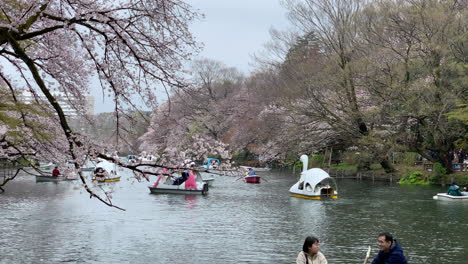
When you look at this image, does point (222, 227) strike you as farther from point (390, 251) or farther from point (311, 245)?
point (311, 245)

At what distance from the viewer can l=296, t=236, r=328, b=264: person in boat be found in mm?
8055

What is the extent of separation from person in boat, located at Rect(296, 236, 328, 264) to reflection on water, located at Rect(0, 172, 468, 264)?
293 cm

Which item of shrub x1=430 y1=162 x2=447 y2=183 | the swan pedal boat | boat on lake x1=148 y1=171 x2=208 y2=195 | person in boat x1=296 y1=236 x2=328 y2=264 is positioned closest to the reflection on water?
the swan pedal boat

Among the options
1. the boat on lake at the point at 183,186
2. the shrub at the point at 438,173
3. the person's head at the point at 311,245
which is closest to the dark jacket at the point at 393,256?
the person's head at the point at 311,245

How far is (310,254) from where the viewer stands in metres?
8.13

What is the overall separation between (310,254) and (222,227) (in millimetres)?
12882

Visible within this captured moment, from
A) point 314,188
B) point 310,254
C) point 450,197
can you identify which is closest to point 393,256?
point 310,254

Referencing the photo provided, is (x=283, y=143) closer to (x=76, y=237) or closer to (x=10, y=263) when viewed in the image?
(x=76, y=237)

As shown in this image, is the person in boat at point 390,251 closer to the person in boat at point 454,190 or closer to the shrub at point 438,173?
the person in boat at point 454,190

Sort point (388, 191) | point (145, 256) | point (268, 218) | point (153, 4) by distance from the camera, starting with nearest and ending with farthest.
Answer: point (153, 4), point (145, 256), point (268, 218), point (388, 191)

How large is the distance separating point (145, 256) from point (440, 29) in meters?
26.7

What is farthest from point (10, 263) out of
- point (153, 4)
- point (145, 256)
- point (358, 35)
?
point (358, 35)

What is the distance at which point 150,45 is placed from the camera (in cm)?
800

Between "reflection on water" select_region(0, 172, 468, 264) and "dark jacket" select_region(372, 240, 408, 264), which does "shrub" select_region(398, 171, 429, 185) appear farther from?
"dark jacket" select_region(372, 240, 408, 264)
